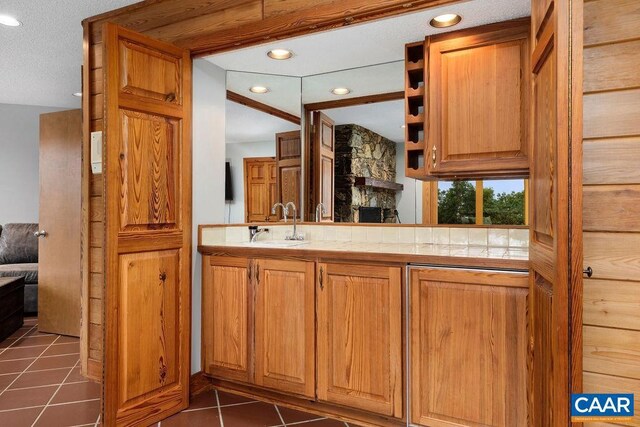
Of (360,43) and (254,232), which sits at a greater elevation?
(360,43)

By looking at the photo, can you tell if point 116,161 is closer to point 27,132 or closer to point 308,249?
point 308,249

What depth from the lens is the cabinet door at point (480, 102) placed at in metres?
2.23

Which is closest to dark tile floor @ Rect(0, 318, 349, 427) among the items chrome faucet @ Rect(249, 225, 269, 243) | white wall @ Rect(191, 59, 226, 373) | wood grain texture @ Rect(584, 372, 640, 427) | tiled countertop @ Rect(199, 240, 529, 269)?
white wall @ Rect(191, 59, 226, 373)

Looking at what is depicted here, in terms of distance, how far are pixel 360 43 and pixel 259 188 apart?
4.02 ft

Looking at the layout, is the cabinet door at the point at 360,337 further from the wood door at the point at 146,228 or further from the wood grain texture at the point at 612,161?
the wood grain texture at the point at 612,161

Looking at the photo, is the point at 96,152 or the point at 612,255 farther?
the point at 96,152

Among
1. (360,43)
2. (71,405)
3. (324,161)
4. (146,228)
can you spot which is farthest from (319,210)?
(71,405)

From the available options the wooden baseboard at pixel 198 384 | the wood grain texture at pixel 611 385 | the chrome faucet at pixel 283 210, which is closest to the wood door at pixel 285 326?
the wooden baseboard at pixel 198 384

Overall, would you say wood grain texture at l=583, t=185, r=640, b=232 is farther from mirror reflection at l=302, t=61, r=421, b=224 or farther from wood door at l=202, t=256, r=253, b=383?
wood door at l=202, t=256, r=253, b=383

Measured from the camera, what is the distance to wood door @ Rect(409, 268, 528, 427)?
5.94 feet

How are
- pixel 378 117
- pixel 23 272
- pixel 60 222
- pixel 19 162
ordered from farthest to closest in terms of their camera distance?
1. pixel 19 162
2. pixel 23 272
3. pixel 60 222
4. pixel 378 117

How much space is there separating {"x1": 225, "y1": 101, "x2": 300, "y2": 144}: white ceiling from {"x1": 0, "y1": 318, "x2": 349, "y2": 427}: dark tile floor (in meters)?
1.68

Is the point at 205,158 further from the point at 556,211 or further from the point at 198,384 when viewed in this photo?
the point at 556,211

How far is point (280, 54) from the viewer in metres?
2.73
